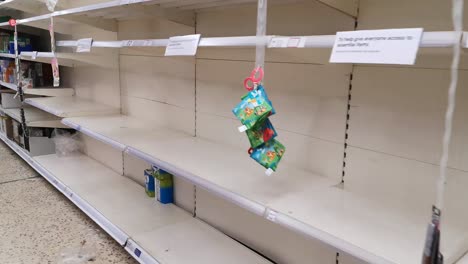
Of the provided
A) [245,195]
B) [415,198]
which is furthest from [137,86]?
[415,198]

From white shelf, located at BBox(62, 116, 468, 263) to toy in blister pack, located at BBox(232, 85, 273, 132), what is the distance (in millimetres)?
274

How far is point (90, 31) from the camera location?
9.95ft

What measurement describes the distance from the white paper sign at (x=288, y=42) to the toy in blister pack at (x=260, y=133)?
0.22 metres

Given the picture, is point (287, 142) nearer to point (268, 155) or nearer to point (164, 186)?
point (268, 155)

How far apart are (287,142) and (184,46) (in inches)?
23.2

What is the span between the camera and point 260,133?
114cm

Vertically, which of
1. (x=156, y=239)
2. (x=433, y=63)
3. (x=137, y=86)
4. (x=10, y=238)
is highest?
(x=433, y=63)

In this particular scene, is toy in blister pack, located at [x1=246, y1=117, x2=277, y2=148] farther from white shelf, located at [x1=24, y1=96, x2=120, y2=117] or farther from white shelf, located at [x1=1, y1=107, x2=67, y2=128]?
white shelf, located at [x1=1, y1=107, x2=67, y2=128]

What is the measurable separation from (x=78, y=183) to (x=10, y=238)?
637 mm

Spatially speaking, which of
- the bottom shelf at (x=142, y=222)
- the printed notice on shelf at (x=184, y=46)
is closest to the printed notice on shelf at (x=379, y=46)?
the printed notice on shelf at (x=184, y=46)

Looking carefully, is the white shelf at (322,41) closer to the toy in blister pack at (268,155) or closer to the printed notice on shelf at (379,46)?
the printed notice on shelf at (379,46)

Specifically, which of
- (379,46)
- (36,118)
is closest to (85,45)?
(36,118)

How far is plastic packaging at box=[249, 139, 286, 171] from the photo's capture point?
3.77 feet

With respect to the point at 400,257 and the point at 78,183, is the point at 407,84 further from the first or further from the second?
the point at 78,183
